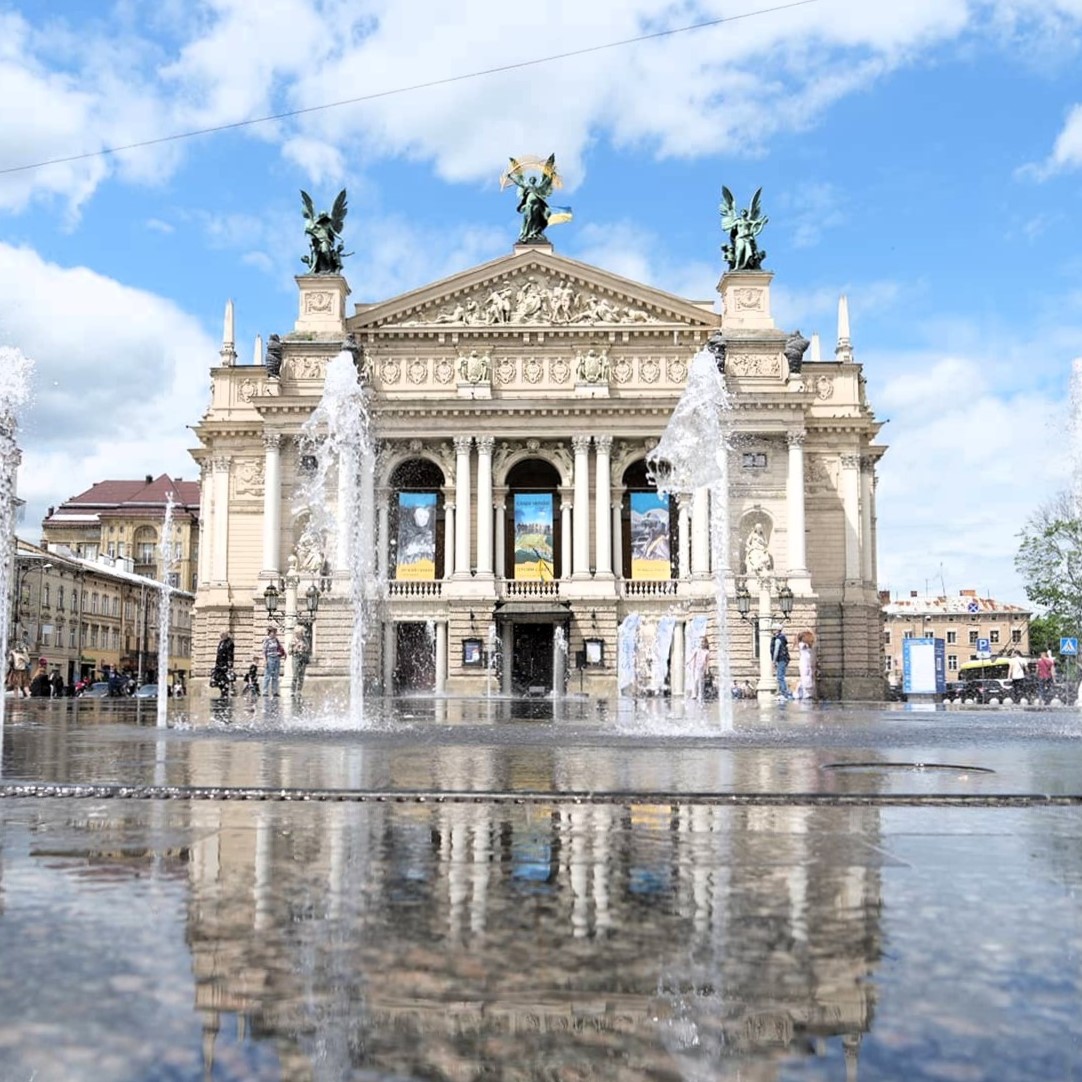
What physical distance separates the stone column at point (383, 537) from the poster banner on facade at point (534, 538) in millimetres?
5086

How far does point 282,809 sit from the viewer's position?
695 cm

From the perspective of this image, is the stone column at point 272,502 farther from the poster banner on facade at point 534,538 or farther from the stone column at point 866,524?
the stone column at point 866,524

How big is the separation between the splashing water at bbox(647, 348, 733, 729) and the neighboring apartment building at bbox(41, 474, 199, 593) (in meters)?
56.3

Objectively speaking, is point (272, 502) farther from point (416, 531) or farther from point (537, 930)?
point (537, 930)

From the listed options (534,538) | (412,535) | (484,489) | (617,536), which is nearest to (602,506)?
(617,536)

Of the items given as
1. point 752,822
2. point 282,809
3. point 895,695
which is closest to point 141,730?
point 282,809

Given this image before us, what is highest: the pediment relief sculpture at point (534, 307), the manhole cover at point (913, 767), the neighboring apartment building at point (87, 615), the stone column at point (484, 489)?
the pediment relief sculpture at point (534, 307)

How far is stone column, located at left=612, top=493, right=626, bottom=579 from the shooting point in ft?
165

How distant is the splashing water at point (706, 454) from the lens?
94.6 feet

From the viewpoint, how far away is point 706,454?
38.6 m

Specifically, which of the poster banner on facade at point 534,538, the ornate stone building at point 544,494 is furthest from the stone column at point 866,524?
the poster banner on facade at point 534,538

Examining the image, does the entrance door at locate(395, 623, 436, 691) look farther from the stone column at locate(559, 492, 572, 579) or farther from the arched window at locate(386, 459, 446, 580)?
the stone column at locate(559, 492, 572, 579)

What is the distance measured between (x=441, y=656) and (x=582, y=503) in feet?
27.0

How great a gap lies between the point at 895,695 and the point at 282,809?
1832 inches
